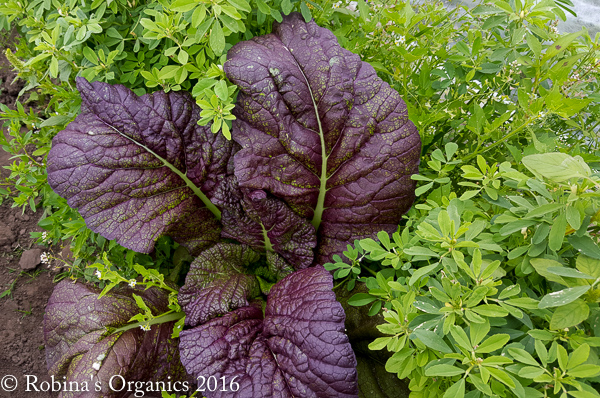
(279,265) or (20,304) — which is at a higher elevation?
(279,265)

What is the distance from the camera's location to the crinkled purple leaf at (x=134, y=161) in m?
1.75

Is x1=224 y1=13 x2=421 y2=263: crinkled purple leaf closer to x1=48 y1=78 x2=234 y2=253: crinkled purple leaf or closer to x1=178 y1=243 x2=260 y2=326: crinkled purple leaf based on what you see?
x1=48 y1=78 x2=234 y2=253: crinkled purple leaf

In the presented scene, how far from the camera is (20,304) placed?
2.45 m

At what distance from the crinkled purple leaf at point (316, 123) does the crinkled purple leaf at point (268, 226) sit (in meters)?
0.10

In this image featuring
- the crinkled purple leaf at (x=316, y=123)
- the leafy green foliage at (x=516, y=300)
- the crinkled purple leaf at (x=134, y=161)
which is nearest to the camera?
the leafy green foliage at (x=516, y=300)

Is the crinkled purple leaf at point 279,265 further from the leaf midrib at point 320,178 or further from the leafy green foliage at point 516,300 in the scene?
the leafy green foliage at point 516,300

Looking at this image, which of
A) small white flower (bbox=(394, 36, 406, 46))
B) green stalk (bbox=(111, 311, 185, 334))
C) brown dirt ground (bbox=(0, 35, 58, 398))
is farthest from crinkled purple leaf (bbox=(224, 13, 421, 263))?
brown dirt ground (bbox=(0, 35, 58, 398))

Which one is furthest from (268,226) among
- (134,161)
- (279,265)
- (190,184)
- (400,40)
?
(400,40)

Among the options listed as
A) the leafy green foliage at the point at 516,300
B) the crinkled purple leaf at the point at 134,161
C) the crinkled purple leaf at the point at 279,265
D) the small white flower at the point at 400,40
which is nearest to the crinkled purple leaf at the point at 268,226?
the crinkled purple leaf at the point at 279,265

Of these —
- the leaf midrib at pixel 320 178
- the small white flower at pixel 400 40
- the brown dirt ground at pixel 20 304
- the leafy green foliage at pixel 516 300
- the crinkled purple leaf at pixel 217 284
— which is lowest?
the brown dirt ground at pixel 20 304

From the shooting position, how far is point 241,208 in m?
1.96

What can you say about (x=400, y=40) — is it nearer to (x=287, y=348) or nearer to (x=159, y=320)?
(x=287, y=348)

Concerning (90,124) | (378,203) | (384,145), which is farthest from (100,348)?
(384,145)

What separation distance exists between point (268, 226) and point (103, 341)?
0.85 m
